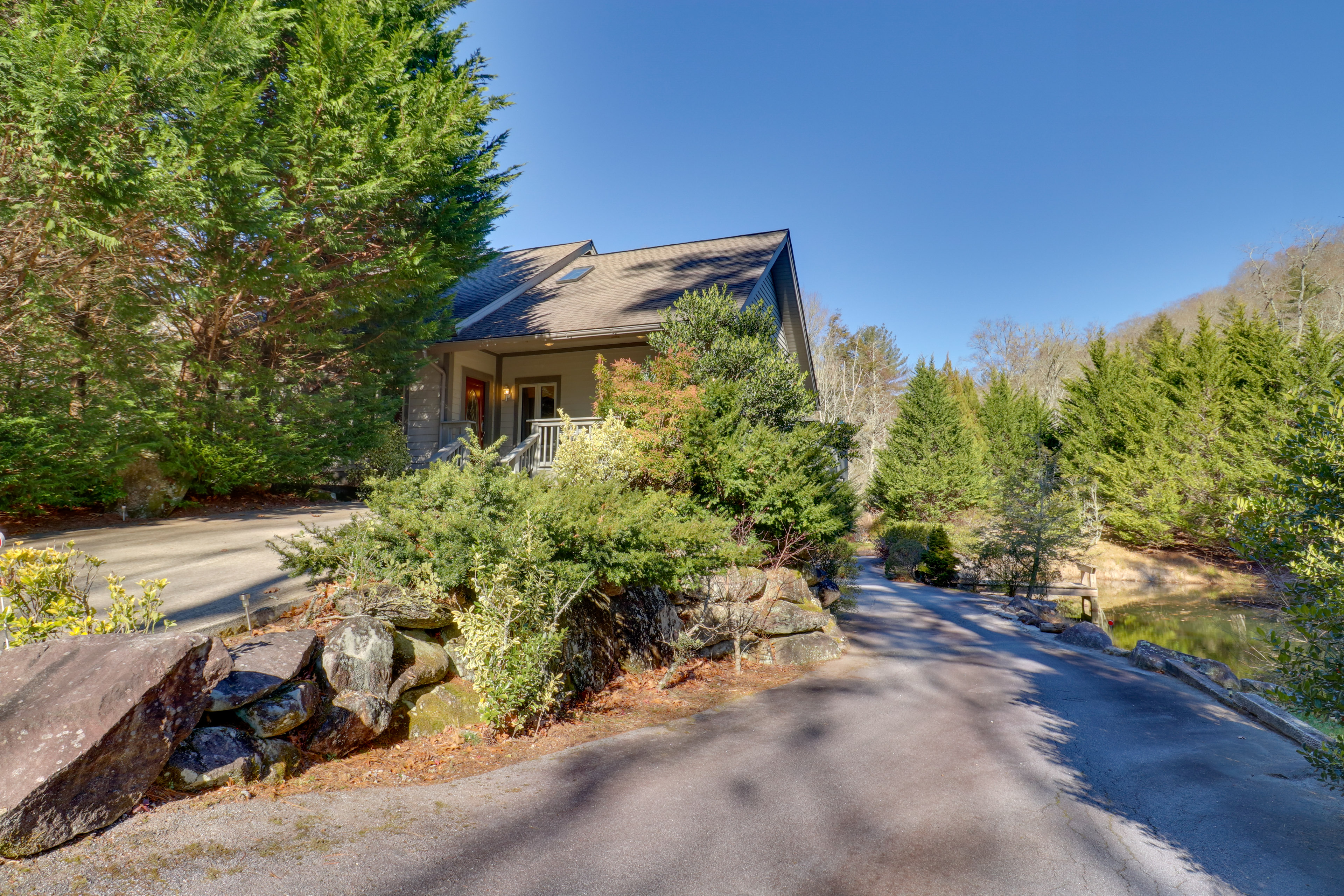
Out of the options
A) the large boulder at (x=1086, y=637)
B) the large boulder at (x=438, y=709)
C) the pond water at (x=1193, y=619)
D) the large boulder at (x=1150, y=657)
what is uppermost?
the large boulder at (x=438, y=709)

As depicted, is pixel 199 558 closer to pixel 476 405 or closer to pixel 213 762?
pixel 213 762

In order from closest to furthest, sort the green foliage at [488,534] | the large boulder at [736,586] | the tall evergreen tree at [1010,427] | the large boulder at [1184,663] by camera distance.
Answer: the green foliage at [488,534], the large boulder at [1184,663], the large boulder at [736,586], the tall evergreen tree at [1010,427]

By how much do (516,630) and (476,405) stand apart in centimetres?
1242

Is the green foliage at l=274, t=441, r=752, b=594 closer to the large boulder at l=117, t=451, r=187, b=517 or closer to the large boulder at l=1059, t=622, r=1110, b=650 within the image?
the large boulder at l=117, t=451, r=187, b=517

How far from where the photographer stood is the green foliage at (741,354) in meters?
10.8

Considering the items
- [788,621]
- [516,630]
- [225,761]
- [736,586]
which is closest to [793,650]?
[788,621]

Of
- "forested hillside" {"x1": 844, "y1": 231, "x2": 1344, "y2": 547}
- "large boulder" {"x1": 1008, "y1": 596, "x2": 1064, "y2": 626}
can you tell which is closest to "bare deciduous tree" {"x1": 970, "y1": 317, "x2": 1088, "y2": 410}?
"forested hillside" {"x1": 844, "y1": 231, "x2": 1344, "y2": 547}

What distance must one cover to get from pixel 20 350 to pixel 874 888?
39.4ft

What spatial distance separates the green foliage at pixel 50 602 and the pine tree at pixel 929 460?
85.2ft

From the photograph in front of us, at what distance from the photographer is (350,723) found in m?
4.68

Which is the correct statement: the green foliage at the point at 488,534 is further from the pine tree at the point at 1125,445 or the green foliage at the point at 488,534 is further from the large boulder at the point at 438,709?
the pine tree at the point at 1125,445

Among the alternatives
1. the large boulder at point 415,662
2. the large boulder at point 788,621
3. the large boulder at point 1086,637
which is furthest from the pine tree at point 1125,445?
the large boulder at point 415,662

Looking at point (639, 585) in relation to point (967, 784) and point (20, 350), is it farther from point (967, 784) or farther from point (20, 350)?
point (20, 350)

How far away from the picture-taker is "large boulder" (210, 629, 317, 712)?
4.11 m
